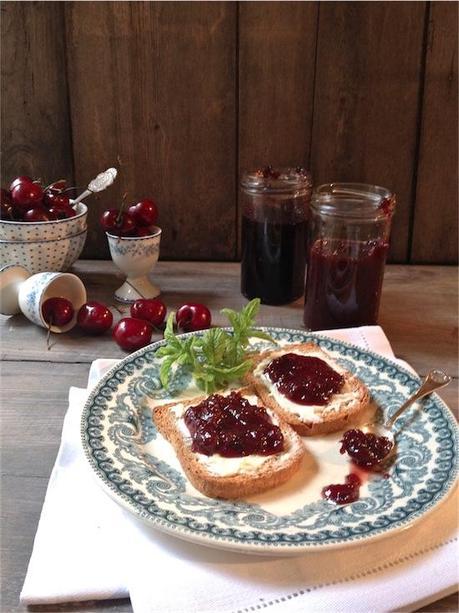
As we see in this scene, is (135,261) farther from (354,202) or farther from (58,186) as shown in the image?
(354,202)

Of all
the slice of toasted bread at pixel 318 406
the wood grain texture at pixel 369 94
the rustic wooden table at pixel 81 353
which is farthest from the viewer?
the wood grain texture at pixel 369 94

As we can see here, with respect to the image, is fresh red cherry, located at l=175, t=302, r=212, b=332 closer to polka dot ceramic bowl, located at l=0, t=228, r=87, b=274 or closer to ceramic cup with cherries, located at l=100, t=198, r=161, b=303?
ceramic cup with cherries, located at l=100, t=198, r=161, b=303

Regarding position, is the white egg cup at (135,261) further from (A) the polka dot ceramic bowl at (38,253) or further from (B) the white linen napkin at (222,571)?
(B) the white linen napkin at (222,571)

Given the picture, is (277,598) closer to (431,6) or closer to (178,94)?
(178,94)

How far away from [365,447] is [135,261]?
0.78 meters

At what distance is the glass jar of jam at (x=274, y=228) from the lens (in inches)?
59.4

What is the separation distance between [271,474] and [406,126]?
1161mm

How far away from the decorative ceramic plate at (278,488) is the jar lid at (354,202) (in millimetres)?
344

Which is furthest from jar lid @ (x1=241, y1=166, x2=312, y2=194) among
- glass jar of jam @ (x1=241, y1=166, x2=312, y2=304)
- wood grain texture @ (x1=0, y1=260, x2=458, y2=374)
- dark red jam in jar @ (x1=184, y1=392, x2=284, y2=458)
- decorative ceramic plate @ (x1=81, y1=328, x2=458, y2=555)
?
dark red jam in jar @ (x1=184, y1=392, x2=284, y2=458)

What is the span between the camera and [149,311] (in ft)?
4.63

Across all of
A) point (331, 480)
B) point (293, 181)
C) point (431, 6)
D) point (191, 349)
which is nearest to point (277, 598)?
point (331, 480)

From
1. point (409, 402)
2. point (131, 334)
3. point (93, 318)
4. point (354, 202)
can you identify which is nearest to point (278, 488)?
point (409, 402)

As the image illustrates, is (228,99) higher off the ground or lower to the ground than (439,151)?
higher

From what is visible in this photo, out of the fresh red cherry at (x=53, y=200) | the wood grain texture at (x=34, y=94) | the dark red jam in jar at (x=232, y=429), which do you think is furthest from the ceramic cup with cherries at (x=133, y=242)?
the dark red jam in jar at (x=232, y=429)
